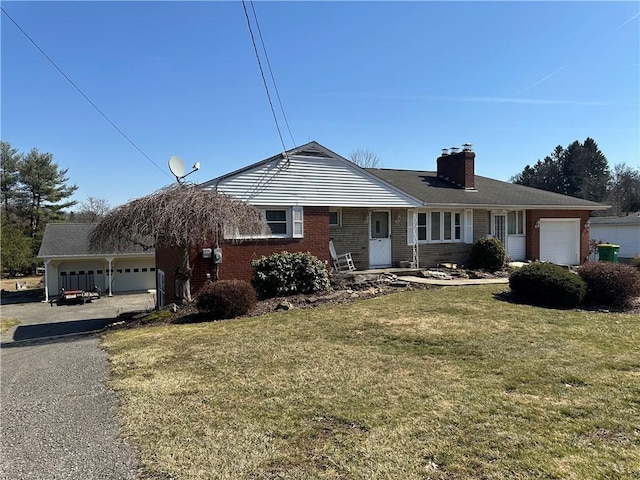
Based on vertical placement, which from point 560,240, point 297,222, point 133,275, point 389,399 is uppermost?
point 297,222

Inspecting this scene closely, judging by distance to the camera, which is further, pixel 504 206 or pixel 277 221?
pixel 504 206

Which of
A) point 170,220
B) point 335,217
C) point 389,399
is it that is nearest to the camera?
point 389,399

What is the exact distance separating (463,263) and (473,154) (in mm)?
5710

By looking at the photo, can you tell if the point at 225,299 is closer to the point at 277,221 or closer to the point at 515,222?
the point at 277,221

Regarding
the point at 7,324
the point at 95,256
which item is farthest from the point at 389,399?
the point at 95,256

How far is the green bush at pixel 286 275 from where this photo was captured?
1286cm

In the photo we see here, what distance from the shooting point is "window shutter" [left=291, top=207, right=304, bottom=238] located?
15.2 m

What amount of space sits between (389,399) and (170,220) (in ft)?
23.8

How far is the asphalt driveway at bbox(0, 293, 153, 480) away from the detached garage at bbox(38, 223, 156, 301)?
868 inches

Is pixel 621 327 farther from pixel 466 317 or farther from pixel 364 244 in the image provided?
pixel 364 244

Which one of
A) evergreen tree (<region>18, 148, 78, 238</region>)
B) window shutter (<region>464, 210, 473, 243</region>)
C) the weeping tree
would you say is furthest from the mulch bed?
evergreen tree (<region>18, 148, 78, 238</region>)

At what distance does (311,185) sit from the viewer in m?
15.6

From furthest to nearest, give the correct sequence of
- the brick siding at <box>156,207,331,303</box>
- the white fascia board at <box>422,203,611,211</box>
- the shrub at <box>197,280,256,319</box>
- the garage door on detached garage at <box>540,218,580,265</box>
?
the garage door on detached garage at <box>540,218,580,265</box>
the white fascia board at <box>422,203,611,211</box>
the brick siding at <box>156,207,331,303</box>
the shrub at <box>197,280,256,319</box>

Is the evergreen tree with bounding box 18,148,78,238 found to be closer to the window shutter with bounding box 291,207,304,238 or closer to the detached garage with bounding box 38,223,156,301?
the detached garage with bounding box 38,223,156,301
